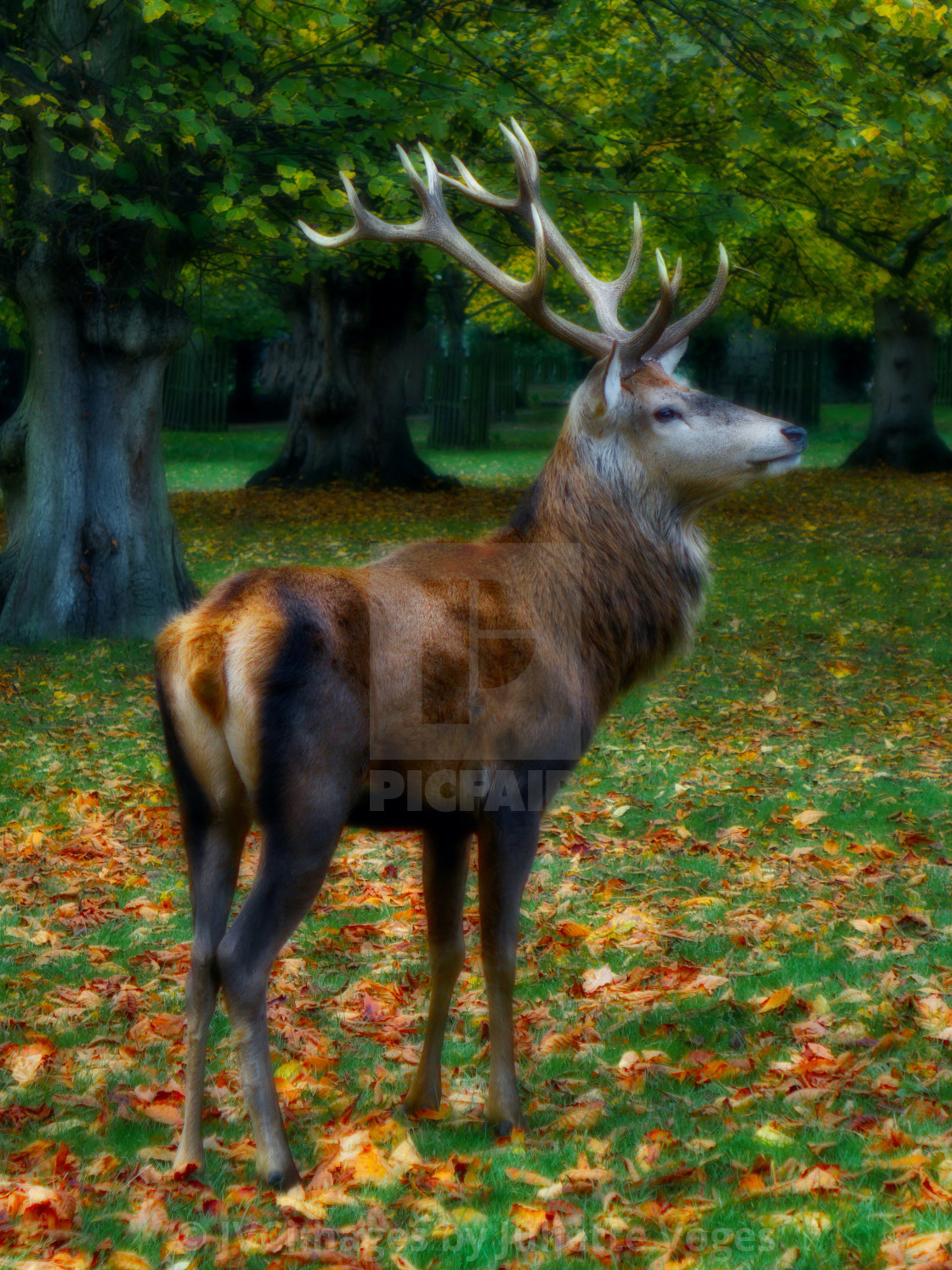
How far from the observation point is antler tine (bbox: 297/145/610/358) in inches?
181

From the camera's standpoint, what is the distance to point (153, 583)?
1123 cm

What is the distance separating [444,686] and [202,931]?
3.17 ft

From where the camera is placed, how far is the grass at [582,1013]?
3420 mm

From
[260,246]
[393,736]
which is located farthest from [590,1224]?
[260,246]

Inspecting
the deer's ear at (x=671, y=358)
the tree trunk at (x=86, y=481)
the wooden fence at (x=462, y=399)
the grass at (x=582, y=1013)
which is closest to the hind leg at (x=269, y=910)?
Answer: the grass at (x=582, y=1013)

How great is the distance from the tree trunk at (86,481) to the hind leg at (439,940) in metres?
7.51

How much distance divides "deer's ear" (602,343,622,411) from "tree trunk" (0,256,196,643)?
7.37m

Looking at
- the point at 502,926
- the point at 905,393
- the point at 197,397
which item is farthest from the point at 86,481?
the point at 197,397

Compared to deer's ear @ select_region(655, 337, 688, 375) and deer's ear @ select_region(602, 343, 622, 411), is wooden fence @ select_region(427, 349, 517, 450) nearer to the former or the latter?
deer's ear @ select_region(655, 337, 688, 375)

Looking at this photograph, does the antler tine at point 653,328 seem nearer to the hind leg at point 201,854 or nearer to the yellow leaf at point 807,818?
the hind leg at point 201,854

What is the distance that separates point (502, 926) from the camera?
3.90m

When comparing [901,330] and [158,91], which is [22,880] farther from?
[901,330]

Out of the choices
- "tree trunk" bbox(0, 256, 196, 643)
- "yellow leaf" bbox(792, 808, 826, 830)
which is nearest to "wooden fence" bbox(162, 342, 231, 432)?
"tree trunk" bbox(0, 256, 196, 643)

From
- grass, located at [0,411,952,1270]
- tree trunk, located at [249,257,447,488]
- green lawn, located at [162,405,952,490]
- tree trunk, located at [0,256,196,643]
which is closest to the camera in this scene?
grass, located at [0,411,952,1270]
